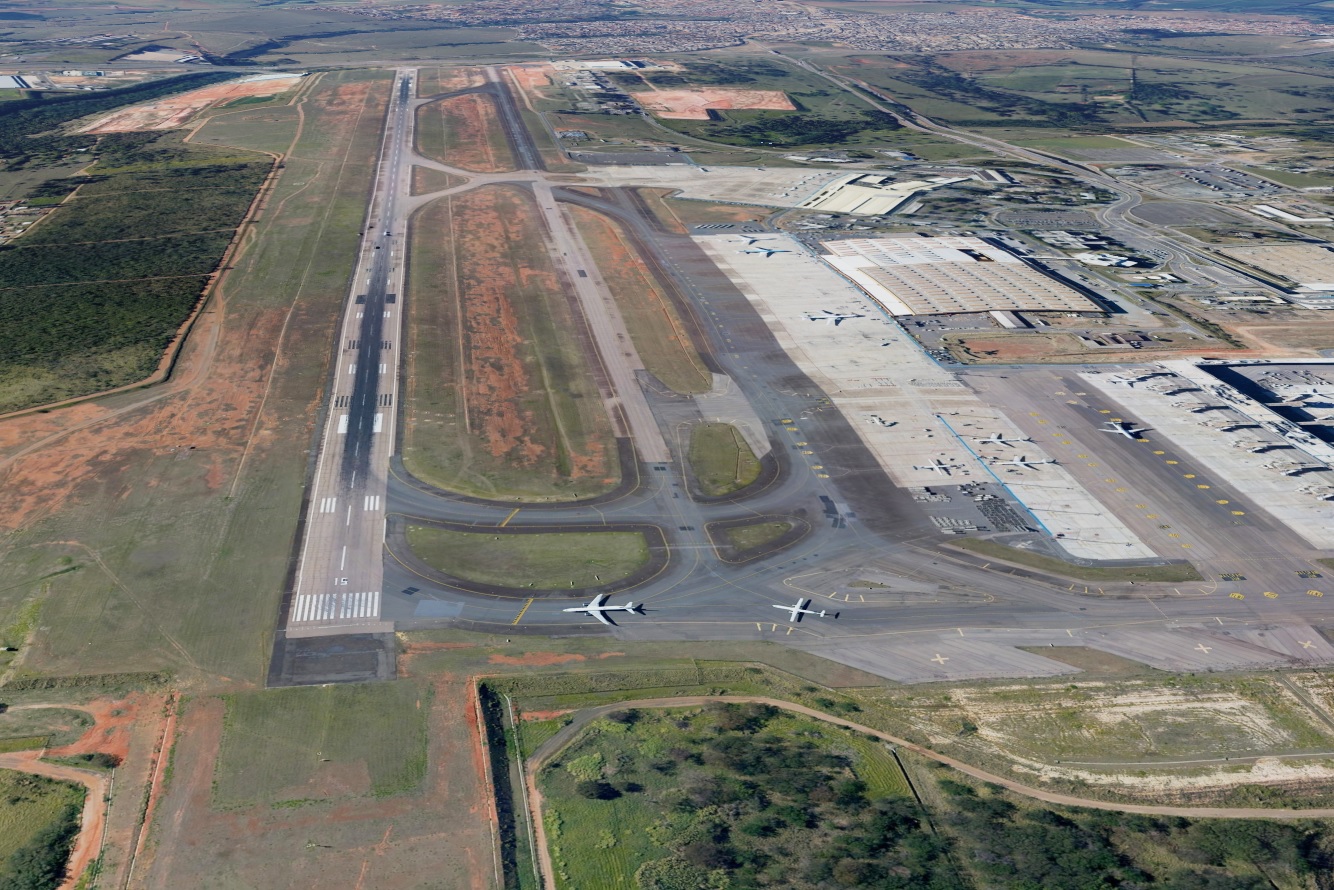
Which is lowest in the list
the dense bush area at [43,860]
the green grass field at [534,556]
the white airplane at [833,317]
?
the dense bush area at [43,860]

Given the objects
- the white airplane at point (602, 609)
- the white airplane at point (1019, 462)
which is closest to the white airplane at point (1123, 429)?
the white airplane at point (1019, 462)

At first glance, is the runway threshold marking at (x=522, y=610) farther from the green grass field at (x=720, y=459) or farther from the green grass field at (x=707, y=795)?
the green grass field at (x=720, y=459)

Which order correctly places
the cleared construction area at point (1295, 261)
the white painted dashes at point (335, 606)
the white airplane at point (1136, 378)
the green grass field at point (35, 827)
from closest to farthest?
the green grass field at point (35, 827), the white painted dashes at point (335, 606), the white airplane at point (1136, 378), the cleared construction area at point (1295, 261)

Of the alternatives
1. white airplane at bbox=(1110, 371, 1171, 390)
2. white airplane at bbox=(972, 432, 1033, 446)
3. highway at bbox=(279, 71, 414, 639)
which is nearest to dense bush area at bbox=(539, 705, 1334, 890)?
highway at bbox=(279, 71, 414, 639)

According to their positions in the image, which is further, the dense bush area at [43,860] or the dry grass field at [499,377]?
the dry grass field at [499,377]

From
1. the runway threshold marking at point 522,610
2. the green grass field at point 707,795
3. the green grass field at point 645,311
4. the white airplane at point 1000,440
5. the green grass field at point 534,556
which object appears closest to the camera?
the green grass field at point 707,795

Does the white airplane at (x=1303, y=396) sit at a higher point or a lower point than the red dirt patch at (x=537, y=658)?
higher

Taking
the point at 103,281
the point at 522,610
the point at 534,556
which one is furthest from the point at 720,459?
the point at 103,281
